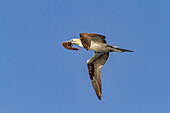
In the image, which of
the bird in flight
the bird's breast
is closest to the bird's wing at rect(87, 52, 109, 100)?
the bird in flight

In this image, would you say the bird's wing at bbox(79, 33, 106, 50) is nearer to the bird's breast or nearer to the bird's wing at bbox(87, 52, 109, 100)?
the bird's breast

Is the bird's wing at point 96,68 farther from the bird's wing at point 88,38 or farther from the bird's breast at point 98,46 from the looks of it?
the bird's wing at point 88,38

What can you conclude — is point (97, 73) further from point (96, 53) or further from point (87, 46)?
point (87, 46)

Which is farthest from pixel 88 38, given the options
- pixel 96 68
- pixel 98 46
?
pixel 96 68

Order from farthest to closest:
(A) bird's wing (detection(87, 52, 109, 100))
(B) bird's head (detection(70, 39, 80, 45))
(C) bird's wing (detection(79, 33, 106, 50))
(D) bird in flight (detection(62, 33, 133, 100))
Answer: (A) bird's wing (detection(87, 52, 109, 100)) → (B) bird's head (detection(70, 39, 80, 45)) → (D) bird in flight (detection(62, 33, 133, 100)) → (C) bird's wing (detection(79, 33, 106, 50))

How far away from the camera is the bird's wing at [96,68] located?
28.2 metres

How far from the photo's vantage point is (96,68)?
28.7 meters

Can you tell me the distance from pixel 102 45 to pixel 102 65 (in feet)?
10.8

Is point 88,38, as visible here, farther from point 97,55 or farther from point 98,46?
point 97,55

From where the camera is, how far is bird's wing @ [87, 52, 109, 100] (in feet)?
92.4

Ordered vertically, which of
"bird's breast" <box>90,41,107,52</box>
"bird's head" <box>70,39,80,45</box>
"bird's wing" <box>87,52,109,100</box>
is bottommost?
"bird's wing" <box>87,52,109,100</box>

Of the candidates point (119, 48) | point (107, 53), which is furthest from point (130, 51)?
point (107, 53)

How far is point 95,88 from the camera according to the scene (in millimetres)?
28422

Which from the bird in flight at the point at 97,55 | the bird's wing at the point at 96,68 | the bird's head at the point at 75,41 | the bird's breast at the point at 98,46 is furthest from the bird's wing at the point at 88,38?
the bird's wing at the point at 96,68
